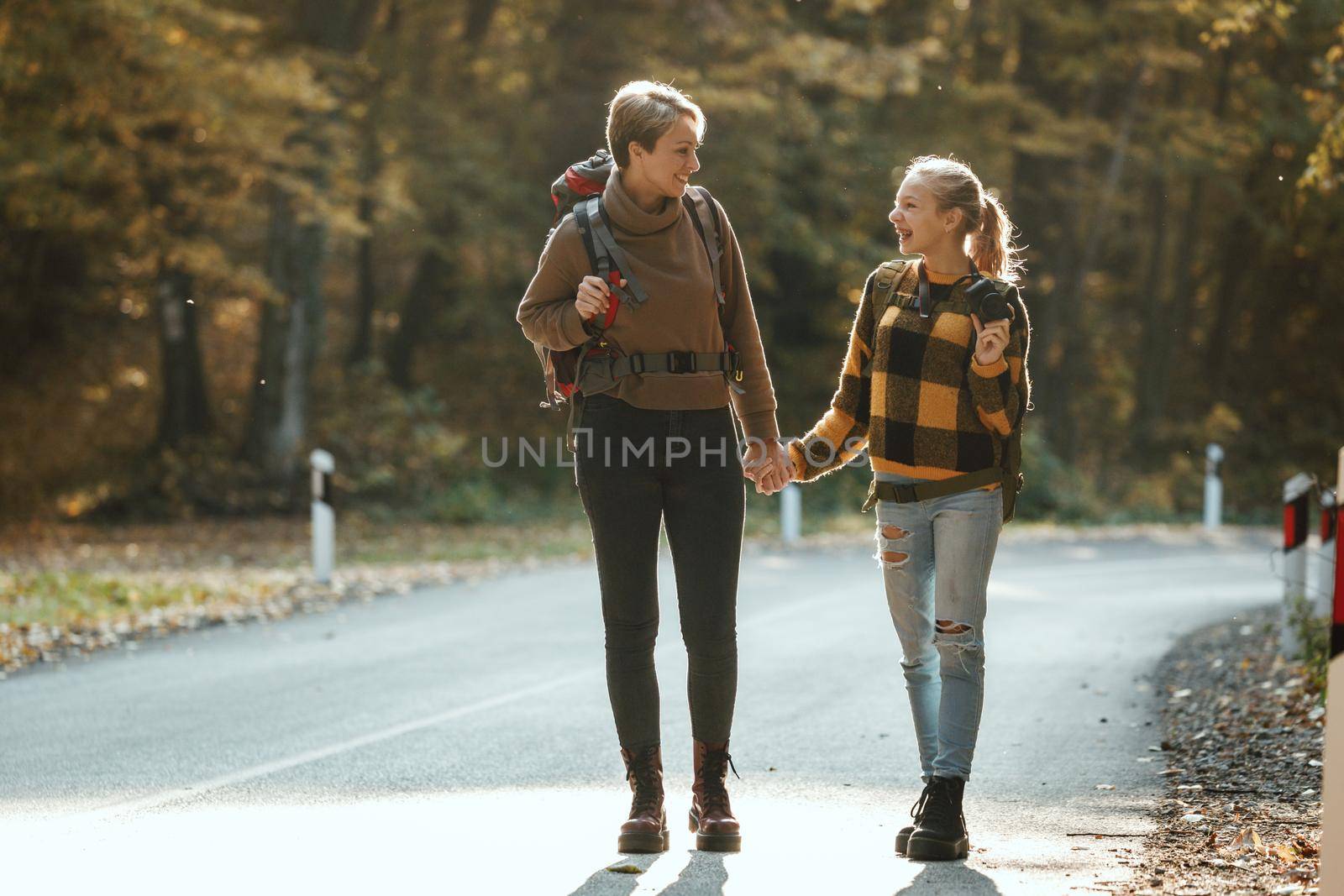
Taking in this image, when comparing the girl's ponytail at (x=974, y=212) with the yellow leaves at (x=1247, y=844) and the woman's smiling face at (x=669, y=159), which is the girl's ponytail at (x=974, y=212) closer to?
the woman's smiling face at (x=669, y=159)

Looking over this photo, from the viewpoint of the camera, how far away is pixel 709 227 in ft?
16.0

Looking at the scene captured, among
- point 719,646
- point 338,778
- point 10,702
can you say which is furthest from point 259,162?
point 719,646

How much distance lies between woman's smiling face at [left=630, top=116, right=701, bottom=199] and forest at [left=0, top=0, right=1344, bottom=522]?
14.5 meters

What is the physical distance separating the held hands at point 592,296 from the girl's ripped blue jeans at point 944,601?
0.99 metres

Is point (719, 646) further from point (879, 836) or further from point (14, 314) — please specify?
point (14, 314)

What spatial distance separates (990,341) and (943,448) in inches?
13.3

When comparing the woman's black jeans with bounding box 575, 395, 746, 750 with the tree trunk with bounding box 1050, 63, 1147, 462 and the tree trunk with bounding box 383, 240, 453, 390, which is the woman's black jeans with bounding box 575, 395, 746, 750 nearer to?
the tree trunk with bounding box 1050, 63, 1147, 462

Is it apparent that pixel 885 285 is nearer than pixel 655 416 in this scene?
No

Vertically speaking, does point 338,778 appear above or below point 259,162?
below

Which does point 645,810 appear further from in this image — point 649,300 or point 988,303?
point 988,303

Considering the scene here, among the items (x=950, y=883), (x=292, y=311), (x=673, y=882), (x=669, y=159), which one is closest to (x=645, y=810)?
(x=673, y=882)

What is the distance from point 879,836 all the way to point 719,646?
81cm

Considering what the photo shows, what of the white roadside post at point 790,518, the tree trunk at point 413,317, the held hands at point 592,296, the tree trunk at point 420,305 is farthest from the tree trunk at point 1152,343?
the held hands at point 592,296

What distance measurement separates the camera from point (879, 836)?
16.7 feet
